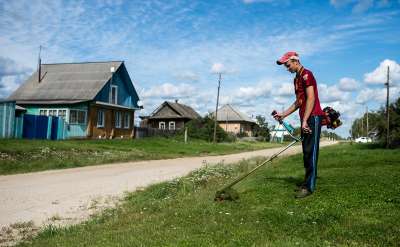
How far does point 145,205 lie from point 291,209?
3457 mm

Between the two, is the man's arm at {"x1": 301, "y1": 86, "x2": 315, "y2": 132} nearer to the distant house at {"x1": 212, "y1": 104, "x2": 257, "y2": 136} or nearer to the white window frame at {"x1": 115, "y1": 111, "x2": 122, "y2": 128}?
the white window frame at {"x1": 115, "y1": 111, "x2": 122, "y2": 128}

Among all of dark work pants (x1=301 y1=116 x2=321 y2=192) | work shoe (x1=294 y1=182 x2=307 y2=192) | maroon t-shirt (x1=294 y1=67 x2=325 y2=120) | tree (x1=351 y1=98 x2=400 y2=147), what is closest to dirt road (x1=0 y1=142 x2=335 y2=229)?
work shoe (x1=294 y1=182 x2=307 y2=192)

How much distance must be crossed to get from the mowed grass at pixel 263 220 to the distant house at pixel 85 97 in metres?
30.3

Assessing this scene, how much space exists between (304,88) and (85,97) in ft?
108

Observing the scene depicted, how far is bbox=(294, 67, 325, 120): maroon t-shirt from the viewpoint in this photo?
767 cm

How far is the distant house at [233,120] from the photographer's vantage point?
292ft

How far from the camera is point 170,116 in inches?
2766

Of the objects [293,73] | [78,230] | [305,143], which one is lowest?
[78,230]

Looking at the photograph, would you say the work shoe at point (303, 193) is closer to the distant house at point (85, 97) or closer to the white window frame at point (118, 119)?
the distant house at point (85, 97)

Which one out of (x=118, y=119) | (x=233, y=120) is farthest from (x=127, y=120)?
(x=233, y=120)

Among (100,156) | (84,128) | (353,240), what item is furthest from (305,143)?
(84,128)

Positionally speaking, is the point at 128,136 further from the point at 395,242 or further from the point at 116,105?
the point at 395,242

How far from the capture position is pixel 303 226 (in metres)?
5.87

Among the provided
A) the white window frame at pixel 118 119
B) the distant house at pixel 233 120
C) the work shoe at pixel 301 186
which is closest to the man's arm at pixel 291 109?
the work shoe at pixel 301 186
